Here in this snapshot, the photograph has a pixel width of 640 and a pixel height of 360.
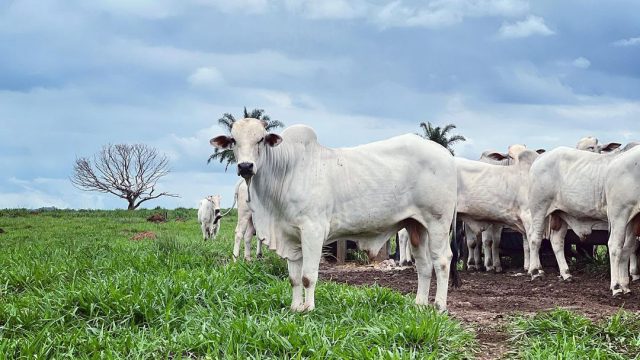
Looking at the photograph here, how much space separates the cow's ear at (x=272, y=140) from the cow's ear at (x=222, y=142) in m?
0.31

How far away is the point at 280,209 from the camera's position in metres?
7.29

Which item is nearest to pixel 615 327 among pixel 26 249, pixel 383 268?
pixel 383 268

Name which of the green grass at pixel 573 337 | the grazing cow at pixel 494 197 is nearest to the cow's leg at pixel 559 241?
the grazing cow at pixel 494 197

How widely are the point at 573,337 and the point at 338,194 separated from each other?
2.53m

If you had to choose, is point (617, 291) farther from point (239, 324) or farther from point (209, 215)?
point (209, 215)

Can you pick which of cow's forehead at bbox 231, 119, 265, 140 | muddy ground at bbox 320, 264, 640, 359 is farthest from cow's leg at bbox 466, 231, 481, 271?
cow's forehead at bbox 231, 119, 265, 140

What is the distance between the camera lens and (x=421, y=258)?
7918 millimetres

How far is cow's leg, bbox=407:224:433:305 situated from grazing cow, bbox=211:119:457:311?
0.01 metres

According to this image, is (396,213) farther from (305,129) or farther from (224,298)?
(224,298)

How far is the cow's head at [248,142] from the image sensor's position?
685cm

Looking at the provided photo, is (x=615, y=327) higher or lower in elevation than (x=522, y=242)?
lower

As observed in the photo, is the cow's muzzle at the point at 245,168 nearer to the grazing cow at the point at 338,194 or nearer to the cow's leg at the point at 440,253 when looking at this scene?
the grazing cow at the point at 338,194

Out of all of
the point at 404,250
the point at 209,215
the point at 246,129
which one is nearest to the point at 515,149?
the point at 404,250

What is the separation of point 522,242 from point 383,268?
2.89 metres
